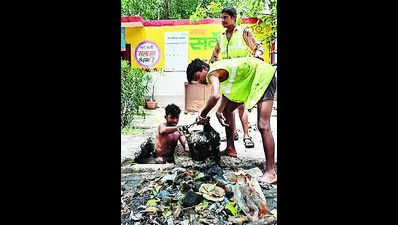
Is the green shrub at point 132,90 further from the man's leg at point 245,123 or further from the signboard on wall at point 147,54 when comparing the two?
the man's leg at point 245,123

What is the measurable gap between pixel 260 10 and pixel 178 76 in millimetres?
870

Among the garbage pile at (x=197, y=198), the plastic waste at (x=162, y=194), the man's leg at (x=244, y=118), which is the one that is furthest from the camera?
the man's leg at (x=244, y=118)

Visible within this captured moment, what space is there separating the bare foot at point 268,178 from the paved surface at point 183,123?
0.45ft

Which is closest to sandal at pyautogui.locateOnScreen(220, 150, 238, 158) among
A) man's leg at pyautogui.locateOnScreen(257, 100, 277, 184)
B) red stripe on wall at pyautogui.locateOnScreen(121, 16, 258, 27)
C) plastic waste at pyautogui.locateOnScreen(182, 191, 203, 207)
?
man's leg at pyautogui.locateOnScreen(257, 100, 277, 184)

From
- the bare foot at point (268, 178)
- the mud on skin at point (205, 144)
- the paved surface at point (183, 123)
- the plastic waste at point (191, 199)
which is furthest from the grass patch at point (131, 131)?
the bare foot at point (268, 178)

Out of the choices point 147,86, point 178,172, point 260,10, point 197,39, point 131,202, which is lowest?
point 131,202

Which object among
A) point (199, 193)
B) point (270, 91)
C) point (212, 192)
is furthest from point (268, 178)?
point (270, 91)

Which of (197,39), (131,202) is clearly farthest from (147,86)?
(131,202)

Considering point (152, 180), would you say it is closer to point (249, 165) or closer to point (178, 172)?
point (178, 172)

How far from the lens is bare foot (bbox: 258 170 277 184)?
2484mm

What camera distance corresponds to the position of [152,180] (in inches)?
101

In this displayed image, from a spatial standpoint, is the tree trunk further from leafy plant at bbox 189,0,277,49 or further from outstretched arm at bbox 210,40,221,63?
outstretched arm at bbox 210,40,221,63

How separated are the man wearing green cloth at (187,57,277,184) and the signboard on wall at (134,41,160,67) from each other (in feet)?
1.01

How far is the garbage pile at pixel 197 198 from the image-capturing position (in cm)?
236
